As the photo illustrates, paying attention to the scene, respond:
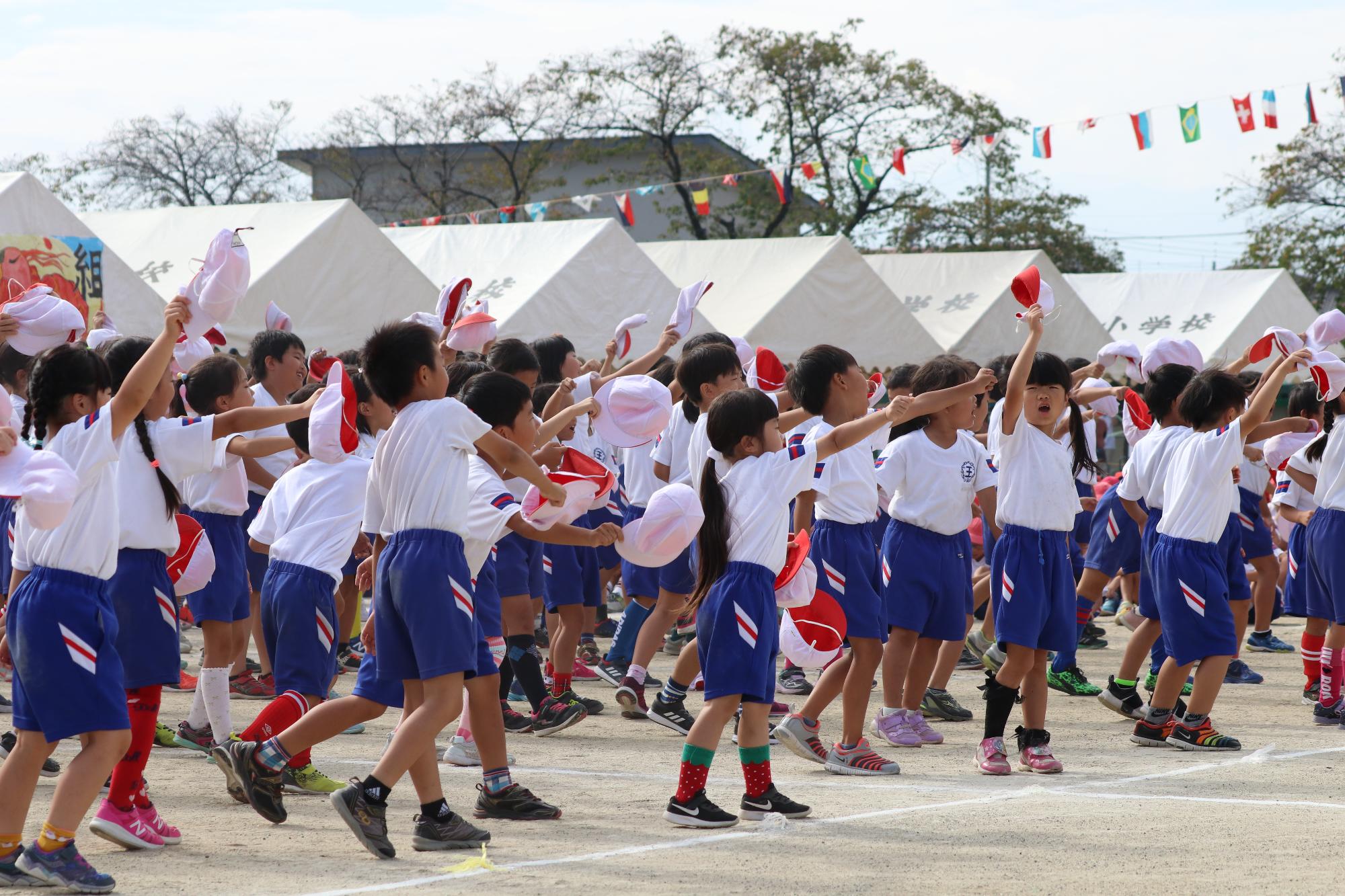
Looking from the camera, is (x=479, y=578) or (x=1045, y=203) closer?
(x=479, y=578)

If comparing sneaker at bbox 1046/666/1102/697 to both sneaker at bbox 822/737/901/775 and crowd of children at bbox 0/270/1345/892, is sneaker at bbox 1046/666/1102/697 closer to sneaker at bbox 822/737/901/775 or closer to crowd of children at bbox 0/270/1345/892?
crowd of children at bbox 0/270/1345/892

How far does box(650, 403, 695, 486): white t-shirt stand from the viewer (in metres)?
8.87

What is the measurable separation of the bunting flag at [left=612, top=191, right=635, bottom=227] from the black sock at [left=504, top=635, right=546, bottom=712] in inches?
593

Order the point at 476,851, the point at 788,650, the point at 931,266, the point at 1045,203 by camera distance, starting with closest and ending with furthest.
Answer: the point at 476,851 < the point at 788,650 < the point at 931,266 < the point at 1045,203

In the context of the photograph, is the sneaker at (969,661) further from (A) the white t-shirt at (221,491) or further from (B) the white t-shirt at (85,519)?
(B) the white t-shirt at (85,519)

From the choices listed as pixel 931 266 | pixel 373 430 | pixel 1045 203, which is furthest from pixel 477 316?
pixel 1045 203

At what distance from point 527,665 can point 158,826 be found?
2622mm

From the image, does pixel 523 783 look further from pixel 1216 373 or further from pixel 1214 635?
pixel 1216 373

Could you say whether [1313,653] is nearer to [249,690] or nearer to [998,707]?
[998,707]

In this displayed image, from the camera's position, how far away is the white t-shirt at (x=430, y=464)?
477 centimetres

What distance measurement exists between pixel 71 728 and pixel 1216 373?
17.8 ft

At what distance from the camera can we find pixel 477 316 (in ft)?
25.4

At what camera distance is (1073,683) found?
29.0 ft

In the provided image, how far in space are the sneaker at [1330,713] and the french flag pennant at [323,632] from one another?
5251mm
